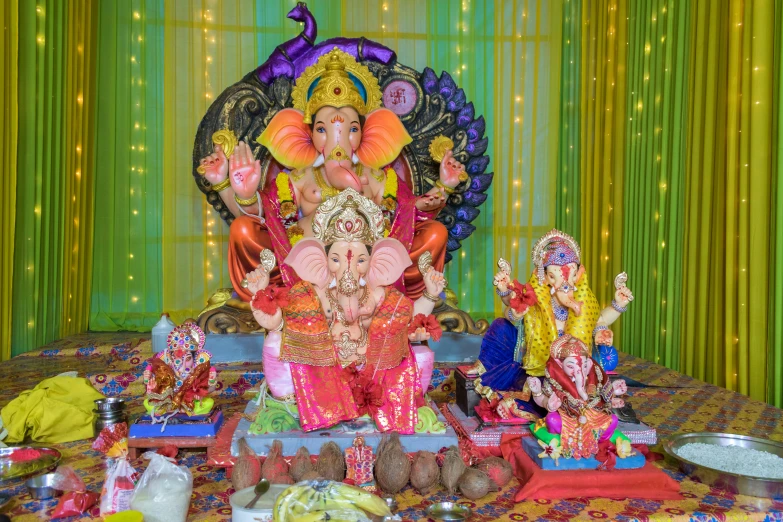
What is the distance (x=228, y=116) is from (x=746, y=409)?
3852 mm

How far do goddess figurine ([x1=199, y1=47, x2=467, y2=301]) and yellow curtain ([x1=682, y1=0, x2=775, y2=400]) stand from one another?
157 cm

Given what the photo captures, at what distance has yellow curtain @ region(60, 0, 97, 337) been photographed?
498 centimetres

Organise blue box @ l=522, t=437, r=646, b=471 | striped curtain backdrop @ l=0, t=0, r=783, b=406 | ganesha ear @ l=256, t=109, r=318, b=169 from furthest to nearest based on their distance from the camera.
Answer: ganesha ear @ l=256, t=109, r=318, b=169
striped curtain backdrop @ l=0, t=0, r=783, b=406
blue box @ l=522, t=437, r=646, b=471

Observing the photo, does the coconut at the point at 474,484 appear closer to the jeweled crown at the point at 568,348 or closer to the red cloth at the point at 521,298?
the jeweled crown at the point at 568,348

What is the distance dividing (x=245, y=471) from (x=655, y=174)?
11.0ft

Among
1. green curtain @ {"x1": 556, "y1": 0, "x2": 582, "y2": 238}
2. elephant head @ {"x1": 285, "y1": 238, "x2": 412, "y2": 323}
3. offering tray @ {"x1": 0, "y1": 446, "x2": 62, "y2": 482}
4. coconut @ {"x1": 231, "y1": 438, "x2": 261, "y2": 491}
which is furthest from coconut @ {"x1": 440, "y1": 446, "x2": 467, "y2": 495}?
green curtain @ {"x1": 556, "y1": 0, "x2": 582, "y2": 238}

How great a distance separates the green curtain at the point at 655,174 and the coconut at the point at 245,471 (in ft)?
9.68

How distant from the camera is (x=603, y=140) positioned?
16.6 ft

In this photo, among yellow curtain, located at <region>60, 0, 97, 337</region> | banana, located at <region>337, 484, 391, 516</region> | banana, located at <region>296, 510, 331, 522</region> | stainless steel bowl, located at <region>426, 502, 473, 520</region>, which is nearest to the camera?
banana, located at <region>296, 510, 331, 522</region>

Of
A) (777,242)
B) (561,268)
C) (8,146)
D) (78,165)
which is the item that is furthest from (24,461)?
(777,242)

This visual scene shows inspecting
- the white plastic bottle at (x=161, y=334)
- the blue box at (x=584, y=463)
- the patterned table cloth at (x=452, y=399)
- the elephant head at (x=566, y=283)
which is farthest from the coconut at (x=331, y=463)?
the white plastic bottle at (x=161, y=334)

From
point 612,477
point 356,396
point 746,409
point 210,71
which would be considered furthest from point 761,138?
point 210,71

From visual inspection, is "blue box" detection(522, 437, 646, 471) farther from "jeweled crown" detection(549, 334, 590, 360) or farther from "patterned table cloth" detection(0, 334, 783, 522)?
"jeweled crown" detection(549, 334, 590, 360)

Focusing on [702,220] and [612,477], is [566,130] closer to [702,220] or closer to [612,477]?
[702,220]
